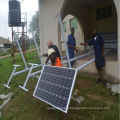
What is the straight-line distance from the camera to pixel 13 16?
31.9 ft

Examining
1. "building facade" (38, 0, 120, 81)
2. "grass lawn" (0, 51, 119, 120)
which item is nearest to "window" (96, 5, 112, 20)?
"building facade" (38, 0, 120, 81)

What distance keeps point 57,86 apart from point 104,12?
739 cm

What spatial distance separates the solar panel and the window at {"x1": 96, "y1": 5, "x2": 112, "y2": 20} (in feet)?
22.7

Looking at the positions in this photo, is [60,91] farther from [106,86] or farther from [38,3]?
[38,3]

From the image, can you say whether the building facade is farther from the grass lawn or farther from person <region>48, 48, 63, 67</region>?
person <region>48, 48, 63, 67</region>

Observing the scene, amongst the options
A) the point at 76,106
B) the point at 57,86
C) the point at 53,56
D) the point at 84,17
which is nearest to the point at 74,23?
the point at 84,17

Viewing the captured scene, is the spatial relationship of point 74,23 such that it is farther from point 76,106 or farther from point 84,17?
point 76,106

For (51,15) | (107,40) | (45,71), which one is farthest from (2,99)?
(107,40)

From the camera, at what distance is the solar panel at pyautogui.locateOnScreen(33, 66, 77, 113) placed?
2327mm

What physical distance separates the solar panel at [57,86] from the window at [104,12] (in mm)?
6925

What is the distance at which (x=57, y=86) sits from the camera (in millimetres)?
2592

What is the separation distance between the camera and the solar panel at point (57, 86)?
2.33m

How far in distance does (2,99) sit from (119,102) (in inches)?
133

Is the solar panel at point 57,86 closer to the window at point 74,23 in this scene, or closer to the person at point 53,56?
the person at point 53,56
